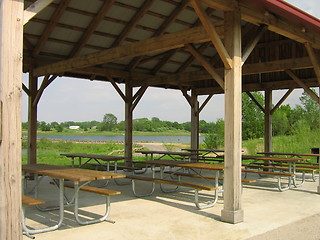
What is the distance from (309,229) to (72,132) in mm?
72960

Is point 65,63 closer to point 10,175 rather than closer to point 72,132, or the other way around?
point 10,175

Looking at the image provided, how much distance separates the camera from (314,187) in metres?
7.90

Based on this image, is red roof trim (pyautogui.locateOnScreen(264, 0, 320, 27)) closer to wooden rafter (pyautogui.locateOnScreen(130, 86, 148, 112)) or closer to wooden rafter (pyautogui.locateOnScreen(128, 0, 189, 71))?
wooden rafter (pyautogui.locateOnScreen(128, 0, 189, 71))

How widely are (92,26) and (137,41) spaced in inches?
45.5

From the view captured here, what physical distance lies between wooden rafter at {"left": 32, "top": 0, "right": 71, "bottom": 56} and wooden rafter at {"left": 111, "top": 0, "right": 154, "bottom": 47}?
171cm

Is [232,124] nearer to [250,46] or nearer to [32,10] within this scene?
[250,46]

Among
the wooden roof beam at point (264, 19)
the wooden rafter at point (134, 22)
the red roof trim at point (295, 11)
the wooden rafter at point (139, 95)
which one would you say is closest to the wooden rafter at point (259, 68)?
the wooden rafter at point (139, 95)

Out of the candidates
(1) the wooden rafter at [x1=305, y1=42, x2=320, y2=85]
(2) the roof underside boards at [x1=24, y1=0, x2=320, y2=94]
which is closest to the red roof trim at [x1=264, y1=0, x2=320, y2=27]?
(2) the roof underside boards at [x1=24, y1=0, x2=320, y2=94]

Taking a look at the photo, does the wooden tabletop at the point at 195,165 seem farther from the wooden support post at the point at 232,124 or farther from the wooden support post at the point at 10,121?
the wooden support post at the point at 10,121

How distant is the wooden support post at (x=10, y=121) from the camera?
2.73 meters

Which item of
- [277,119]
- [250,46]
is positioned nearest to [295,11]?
[250,46]

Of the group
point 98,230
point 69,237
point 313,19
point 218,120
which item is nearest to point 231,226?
point 98,230

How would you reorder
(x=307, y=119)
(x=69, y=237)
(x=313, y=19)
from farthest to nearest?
(x=307, y=119) → (x=313, y=19) → (x=69, y=237)

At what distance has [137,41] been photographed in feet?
26.7
